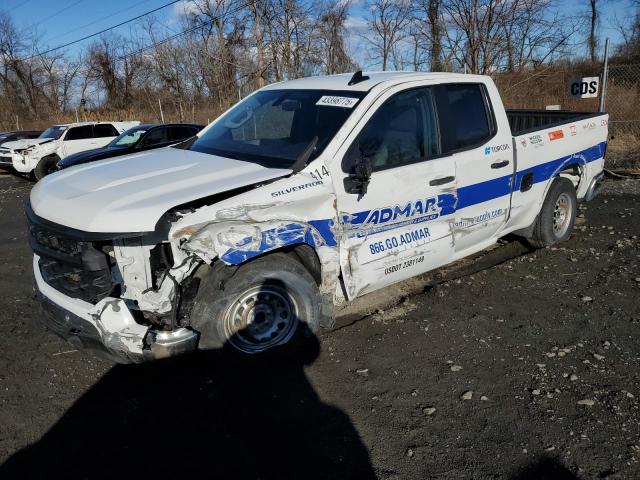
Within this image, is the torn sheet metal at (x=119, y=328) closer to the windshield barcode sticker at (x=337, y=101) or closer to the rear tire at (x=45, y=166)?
the windshield barcode sticker at (x=337, y=101)

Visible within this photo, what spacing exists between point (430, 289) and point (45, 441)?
11.4 feet

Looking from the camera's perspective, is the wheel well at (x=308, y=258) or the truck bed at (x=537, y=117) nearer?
the wheel well at (x=308, y=258)

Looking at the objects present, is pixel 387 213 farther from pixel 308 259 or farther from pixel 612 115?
pixel 612 115

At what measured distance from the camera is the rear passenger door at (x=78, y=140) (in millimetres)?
15031

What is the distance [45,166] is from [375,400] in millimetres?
14301

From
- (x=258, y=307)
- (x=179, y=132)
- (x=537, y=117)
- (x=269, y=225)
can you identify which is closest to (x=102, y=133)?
(x=179, y=132)

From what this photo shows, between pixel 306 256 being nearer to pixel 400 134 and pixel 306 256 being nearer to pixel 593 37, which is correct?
pixel 400 134

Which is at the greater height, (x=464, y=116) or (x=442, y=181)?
(x=464, y=116)

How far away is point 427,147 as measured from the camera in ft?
13.9

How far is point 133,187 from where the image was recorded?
3.35 meters

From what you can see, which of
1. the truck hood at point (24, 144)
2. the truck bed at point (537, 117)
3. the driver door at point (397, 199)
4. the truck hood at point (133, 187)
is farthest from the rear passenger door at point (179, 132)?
the driver door at point (397, 199)

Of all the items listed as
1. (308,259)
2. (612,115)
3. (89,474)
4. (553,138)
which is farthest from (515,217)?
(612,115)

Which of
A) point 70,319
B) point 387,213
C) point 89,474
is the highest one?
point 387,213

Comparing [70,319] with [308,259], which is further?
Result: [308,259]
